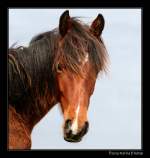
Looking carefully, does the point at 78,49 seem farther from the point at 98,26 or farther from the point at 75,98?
the point at 75,98

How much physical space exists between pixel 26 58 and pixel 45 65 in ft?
0.92

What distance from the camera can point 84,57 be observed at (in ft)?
22.2

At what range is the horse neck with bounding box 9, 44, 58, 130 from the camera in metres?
6.90

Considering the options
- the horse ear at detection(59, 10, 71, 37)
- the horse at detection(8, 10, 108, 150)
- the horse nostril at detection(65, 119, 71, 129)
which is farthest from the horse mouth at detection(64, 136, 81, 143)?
the horse ear at detection(59, 10, 71, 37)

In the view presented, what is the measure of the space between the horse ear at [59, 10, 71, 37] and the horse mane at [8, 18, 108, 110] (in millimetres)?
107

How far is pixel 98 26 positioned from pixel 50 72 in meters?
1.02

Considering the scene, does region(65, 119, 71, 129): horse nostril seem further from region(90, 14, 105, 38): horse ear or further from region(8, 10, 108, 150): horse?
region(90, 14, 105, 38): horse ear

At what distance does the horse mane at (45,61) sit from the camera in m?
6.85

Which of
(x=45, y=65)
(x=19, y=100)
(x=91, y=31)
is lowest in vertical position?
(x=19, y=100)

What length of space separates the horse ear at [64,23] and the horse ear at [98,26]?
372 millimetres

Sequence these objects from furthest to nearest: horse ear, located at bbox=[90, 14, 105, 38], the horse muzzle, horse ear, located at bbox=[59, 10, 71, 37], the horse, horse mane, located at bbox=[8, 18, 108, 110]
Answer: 1. horse ear, located at bbox=[90, 14, 105, 38]
2. horse ear, located at bbox=[59, 10, 71, 37]
3. horse mane, located at bbox=[8, 18, 108, 110]
4. the horse
5. the horse muzzle

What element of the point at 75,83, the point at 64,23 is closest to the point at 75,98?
the point at 75,83
